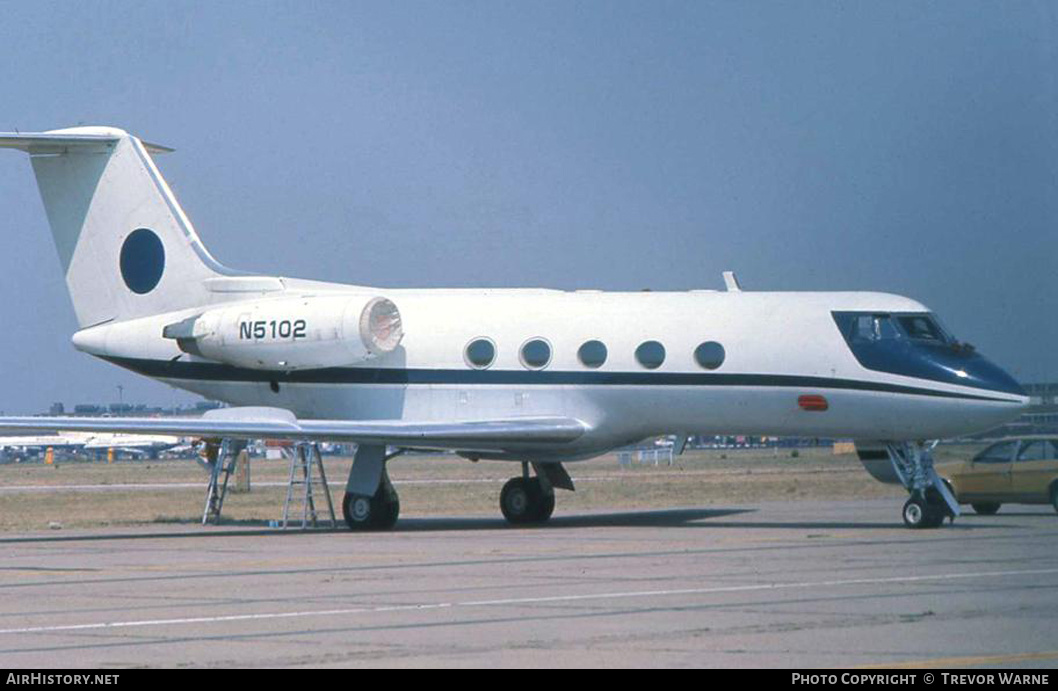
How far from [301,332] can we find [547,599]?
46.6 ft

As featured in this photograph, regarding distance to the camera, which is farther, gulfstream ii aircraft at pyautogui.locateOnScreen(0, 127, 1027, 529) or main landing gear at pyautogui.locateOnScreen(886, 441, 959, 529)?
gulfstream ii aircraft at pyautogui.locateOnScreen(0, 127, 1027, 529)

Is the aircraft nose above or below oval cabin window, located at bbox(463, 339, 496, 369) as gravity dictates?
below

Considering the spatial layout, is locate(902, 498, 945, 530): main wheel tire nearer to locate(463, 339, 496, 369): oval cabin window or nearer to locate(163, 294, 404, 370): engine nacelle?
locate(463, 339, 496, 369): oval cabin window

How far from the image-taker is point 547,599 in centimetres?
1549

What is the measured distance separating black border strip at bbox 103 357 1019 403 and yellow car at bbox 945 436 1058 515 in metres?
6.20

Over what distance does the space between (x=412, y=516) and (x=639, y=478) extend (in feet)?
67.0

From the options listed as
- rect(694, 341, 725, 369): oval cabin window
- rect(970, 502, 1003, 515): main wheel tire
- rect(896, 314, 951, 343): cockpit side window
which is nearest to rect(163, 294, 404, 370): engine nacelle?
rect(694, 341, 725, 369): oval cabin window

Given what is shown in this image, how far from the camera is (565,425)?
27266mm

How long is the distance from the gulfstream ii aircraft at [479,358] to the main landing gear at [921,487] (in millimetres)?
31

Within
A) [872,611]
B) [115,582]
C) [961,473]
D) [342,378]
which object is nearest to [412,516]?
[342,378]

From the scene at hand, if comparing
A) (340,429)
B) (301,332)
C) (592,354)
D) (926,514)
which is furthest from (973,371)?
(301,332)

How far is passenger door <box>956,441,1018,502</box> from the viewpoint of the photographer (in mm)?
30625

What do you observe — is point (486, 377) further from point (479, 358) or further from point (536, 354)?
point (536, 354)
